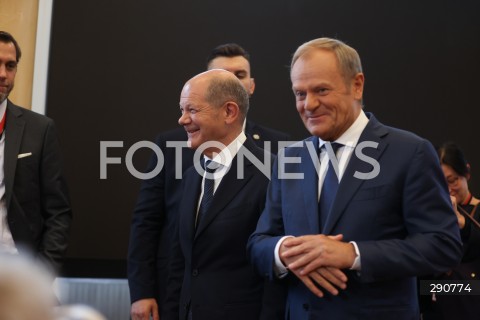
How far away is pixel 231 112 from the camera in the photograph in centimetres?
274

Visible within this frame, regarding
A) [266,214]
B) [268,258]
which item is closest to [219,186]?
[266,214]

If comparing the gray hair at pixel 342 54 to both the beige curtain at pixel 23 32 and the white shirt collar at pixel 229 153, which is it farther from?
the beige curtain at pixel 23 32

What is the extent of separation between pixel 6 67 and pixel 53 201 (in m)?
0.66

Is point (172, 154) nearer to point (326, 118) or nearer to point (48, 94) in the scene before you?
point (326, 118)

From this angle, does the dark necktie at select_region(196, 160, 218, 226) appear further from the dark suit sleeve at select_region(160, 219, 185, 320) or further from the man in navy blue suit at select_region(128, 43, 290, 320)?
the man in navy blue suit at select_region(128, 43, 290, 320)

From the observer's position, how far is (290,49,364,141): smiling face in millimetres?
2234

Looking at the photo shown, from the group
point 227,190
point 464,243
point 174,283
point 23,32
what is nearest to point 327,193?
point 227,190

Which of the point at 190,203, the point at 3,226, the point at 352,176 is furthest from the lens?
the point at 3,226

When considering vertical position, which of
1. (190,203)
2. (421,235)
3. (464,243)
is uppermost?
(421,235)

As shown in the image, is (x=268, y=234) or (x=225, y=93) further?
(x=225, y=93)

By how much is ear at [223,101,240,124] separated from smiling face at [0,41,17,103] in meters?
1.11

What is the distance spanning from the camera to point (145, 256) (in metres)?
3.07

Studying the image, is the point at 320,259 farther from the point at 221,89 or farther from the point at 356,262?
the point at 221,89

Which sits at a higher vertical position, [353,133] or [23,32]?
[23,32]
